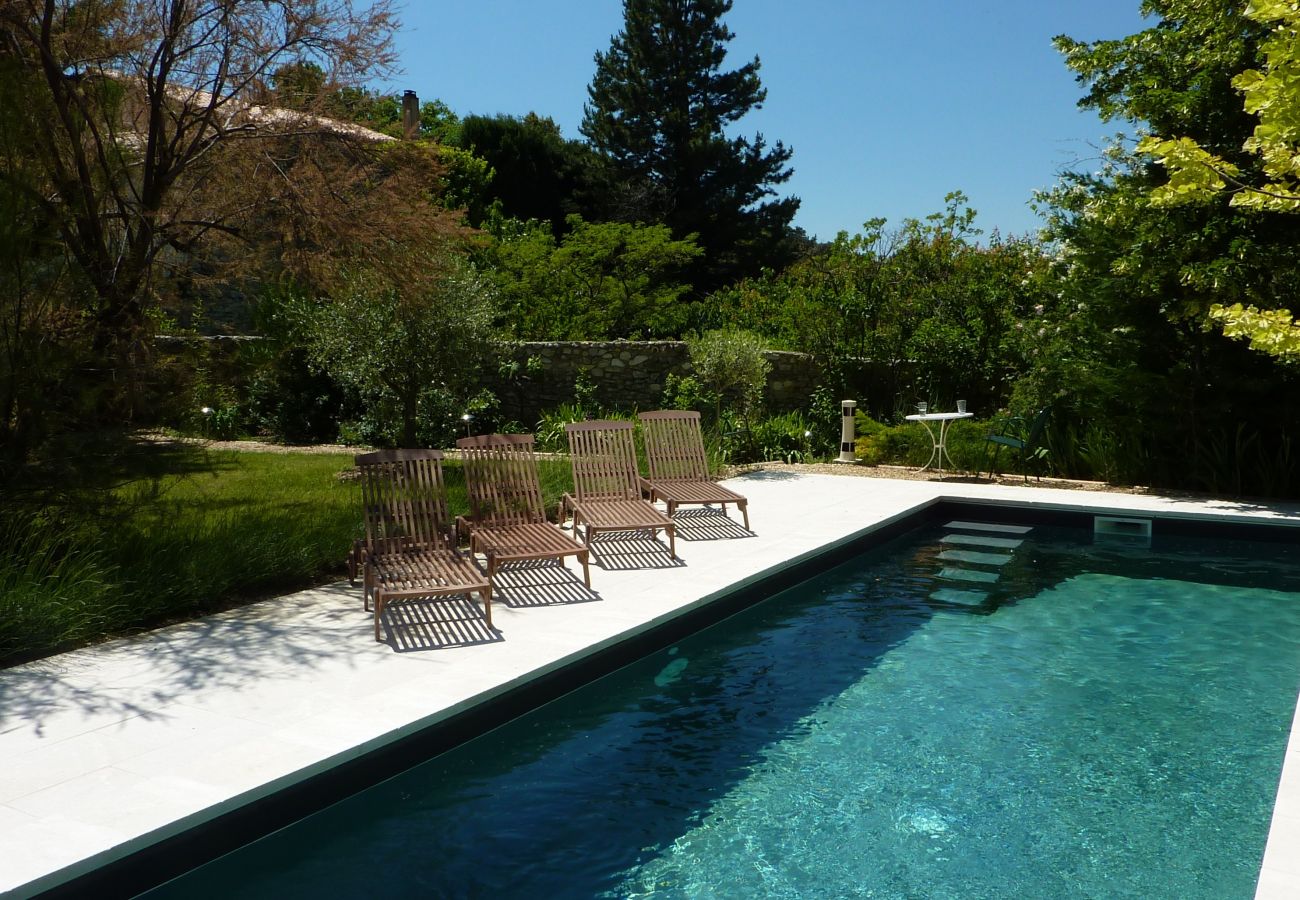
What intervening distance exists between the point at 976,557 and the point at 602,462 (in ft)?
12.0

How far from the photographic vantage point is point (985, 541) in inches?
402

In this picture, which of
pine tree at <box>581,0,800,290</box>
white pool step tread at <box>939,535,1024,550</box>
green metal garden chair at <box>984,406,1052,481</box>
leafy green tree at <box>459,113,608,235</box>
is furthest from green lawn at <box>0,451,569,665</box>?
leafy green tree at <box>459,113,608,235</box>

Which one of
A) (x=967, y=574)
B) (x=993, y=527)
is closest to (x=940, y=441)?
(x=993, y=527)

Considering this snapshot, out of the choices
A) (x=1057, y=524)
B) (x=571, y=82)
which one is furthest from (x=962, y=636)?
(x=571, y=82)

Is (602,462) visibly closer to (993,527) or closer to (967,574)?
(967,574)

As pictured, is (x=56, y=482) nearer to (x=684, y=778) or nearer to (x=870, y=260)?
(x=684, y=778)

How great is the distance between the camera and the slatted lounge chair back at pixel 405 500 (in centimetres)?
679

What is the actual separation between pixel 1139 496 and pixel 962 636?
17.7ft

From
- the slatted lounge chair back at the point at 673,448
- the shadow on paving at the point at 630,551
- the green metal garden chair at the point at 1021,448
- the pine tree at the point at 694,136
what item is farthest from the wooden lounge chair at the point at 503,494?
the pine tree at the point at 694,136

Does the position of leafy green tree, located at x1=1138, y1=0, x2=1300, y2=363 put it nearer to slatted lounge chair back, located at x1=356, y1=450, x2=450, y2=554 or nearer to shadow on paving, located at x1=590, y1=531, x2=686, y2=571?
shadow on paving, located at x1=590, y1=531, x2=686, y2=571

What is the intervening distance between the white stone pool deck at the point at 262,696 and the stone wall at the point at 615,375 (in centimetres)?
669

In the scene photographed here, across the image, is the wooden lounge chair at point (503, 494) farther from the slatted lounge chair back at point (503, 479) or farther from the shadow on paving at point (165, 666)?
the shadow on paving at point (165, 666)

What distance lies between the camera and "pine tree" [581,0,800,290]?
32156 mm

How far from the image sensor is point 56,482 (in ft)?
22.2
